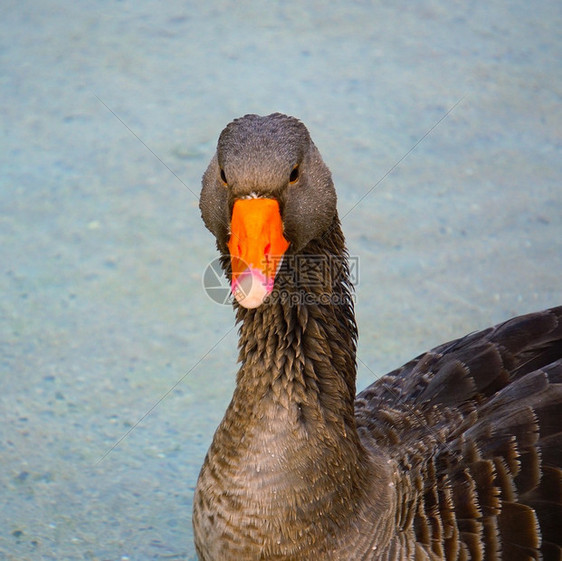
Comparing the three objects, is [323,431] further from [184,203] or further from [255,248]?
[184,203]

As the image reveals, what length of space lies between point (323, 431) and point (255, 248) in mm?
811

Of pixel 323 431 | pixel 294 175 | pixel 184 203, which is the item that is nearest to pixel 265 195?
pixel 294 175

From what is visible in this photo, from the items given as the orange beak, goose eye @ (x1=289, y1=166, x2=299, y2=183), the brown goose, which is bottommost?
the brown goose

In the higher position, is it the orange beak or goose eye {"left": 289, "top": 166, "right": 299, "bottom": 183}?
goose eye {"left": 289, "top": 166, "right": 299, "bottom": 183}

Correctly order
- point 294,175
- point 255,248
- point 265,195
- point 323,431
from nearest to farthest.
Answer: point 255,248, point 265,195, point 294,175, point 323,431

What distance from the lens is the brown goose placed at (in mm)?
3070

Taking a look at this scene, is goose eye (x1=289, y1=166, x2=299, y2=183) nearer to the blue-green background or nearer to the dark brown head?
the dark brown head

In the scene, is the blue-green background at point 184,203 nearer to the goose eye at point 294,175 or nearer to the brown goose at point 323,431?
the brown goose at point 323,431

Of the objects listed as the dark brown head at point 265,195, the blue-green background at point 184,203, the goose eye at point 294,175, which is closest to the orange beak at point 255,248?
the dark brown head at point 265,195

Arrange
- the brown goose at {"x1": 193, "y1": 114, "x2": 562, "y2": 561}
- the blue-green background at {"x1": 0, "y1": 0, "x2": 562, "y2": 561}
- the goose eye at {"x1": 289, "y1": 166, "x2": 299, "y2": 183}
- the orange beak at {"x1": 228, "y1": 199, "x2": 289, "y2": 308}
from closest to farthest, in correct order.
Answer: the orange beak at {"x1": 228, "y1": 199, "x2": 289, "y2": 308}
the brown goose at {"x1": 193, "y1": 114, "x2": 562, "y2": 561}
the goose eye at {"x1": 289, "y1": 166, "x2": 299, "y2": 183}
the blue-green background at {"x1": 0, "y1": 0, "x2": 562, "y2": 561}

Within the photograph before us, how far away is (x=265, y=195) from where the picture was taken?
3.13m

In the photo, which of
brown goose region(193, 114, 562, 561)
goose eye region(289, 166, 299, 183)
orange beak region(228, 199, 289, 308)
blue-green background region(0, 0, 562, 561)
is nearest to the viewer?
orange beak region(228, 199, 289, 308)

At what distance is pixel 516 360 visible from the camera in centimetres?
370

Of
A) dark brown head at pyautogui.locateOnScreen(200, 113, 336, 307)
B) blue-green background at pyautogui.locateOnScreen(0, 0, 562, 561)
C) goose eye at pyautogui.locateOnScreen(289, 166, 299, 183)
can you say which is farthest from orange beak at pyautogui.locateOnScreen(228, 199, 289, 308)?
blue-green background at pyautogui.locateOnScreen(0, 0, 562, 561)
